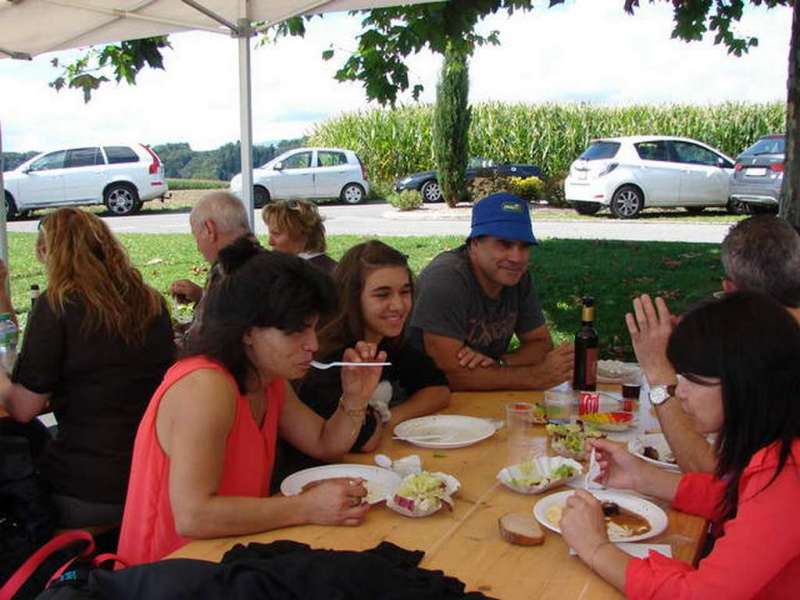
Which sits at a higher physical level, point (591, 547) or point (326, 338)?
point (326, 338)

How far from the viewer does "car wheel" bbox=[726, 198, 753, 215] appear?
1644 centimetres

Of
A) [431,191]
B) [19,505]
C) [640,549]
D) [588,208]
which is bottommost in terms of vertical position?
[19,505]

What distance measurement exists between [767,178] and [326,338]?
46.2 ft

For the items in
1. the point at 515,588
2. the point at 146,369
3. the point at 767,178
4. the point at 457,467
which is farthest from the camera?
the point at 767,178

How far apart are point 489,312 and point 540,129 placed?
784 inches

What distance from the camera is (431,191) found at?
841 inches

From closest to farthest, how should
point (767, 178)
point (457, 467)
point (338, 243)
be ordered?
1. point (457, 467)
2. point (338, 243)
3. point (767, 178)

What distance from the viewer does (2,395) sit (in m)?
2.70

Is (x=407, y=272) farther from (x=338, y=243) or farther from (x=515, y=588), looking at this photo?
(x=338, y=243)

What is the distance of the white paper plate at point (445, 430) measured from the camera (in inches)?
93.7

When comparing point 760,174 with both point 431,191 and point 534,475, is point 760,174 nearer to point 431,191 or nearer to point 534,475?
point 431,191

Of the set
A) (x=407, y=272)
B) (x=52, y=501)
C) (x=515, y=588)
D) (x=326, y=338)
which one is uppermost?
(x=407, y=272)

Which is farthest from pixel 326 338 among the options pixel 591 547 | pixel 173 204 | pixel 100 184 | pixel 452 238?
pixel 173 204

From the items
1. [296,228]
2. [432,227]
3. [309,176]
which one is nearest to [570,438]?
[296,228]
